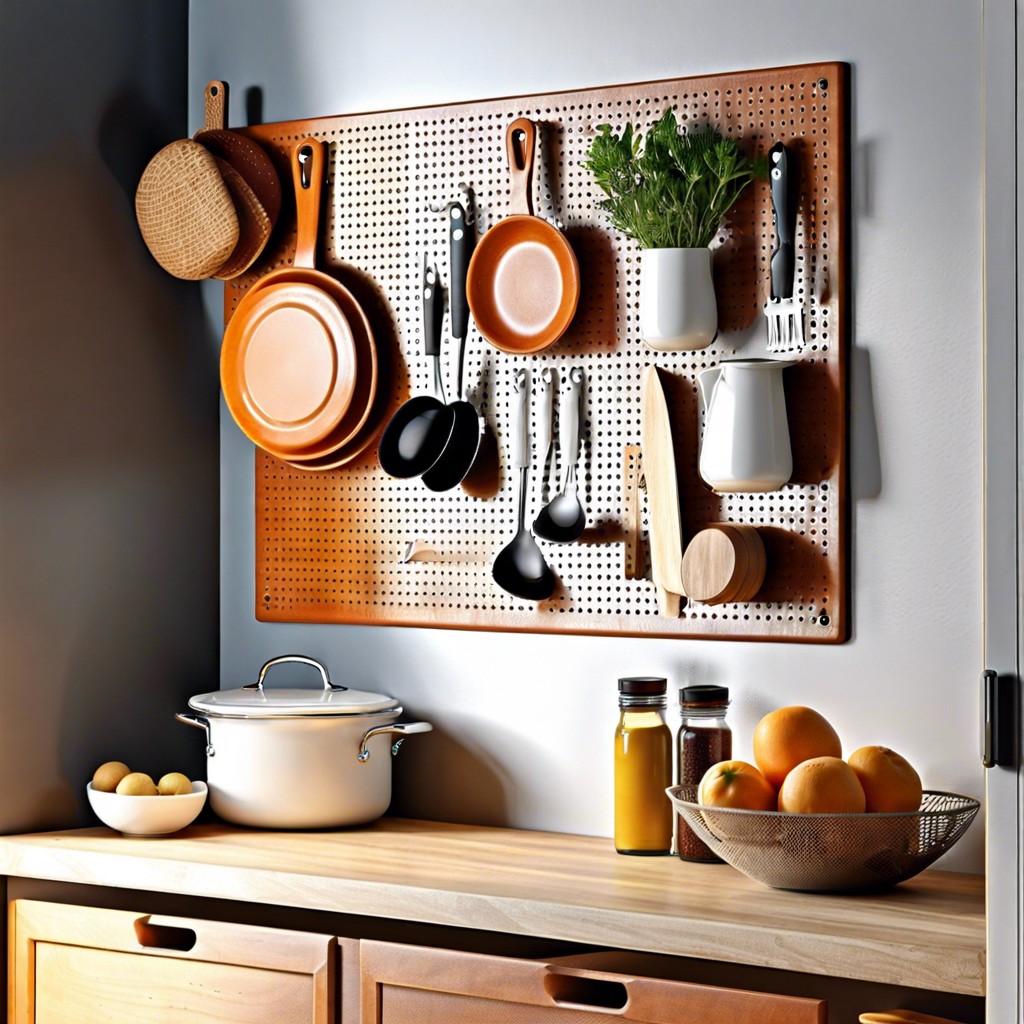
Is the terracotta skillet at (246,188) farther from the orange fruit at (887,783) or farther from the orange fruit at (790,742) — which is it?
the orange fruit at (887,783)

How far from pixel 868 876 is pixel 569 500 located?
75cm

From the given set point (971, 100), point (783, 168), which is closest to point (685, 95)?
point (783, 168)

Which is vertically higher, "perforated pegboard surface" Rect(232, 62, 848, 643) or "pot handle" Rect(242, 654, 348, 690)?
"perforated pegboard surface" Rect(232, 62, 848, 643)

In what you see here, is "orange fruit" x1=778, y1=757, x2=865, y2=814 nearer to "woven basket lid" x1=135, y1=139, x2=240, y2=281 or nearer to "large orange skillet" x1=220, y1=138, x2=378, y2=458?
"large orange skillet" x1=220, y1=138, x2=378, y2=458

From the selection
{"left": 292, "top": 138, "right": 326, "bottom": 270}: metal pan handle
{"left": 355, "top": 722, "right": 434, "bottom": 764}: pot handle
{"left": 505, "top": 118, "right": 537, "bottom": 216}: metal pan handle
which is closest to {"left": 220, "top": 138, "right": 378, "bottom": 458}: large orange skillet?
{"left": 292, "top": 138, "right": 326, "bottom": 270}: metal pan handle

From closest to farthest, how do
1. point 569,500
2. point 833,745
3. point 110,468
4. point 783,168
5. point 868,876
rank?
point 868,876 < point 833,745 < point 783,168 < point 569,500 < point 110,468

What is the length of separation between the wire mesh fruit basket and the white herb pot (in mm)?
687

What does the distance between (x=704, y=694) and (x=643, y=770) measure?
0.15m

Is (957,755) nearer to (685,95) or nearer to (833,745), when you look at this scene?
(833,745)

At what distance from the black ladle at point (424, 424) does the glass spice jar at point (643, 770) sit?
0.51m

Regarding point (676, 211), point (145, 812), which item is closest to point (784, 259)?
point (676, 211)

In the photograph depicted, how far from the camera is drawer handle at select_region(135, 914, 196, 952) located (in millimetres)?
2084

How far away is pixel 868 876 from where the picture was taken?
1814 mm

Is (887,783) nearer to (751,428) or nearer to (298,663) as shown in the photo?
(751,428)
